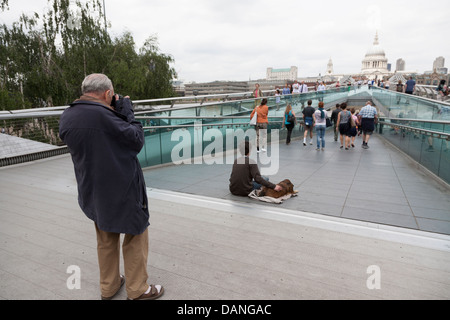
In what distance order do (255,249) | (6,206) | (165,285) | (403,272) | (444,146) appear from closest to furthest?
(165,285)
(403,272)
(255,249)
(6,206)
(444,146)

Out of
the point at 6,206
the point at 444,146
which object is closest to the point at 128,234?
the point at 6,206

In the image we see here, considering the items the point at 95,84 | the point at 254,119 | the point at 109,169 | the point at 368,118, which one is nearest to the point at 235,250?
the point at 109,169

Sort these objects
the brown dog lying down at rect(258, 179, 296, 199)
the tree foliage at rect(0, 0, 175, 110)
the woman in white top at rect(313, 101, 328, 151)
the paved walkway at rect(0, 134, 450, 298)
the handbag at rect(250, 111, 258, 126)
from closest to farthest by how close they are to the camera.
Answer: the paved walkway at rect(0, 134, 450, 298), the brown dog lying down at rect(258, 179, 296, 199), the handbag at rect(250, 111, 258, 126), the woman in white top at rect(313, 101, 328, 151), the tree foliage at rect(0, 0, 175, 110)

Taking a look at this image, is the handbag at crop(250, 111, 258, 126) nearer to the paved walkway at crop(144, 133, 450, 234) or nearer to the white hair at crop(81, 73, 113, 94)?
the paved walkway at crop(144, 133, 450, 234)

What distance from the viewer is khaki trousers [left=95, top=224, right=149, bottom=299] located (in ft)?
8.05

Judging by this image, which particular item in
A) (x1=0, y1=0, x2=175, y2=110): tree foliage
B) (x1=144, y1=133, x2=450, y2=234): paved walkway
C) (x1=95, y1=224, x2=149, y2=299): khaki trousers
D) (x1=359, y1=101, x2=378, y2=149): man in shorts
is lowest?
(x1=144, y1=133, x2=450, y2=234): paved walkway

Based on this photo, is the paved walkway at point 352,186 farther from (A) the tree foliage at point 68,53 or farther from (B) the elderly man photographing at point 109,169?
(A) the tree foliage at point 68,53

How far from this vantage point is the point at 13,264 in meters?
3.12

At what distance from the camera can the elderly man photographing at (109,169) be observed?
2.18 meters

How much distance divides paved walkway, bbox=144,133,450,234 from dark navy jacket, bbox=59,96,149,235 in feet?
9.92

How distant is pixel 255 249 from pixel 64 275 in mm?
1860

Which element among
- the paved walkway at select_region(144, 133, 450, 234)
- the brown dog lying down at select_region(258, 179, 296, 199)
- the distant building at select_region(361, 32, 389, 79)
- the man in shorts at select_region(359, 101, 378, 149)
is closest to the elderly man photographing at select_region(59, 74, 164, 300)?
the paved walkway at select_region(144, 133, 450, 234)

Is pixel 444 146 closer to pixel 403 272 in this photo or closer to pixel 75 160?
pixel 403 272

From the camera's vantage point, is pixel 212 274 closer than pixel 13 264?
Yes
